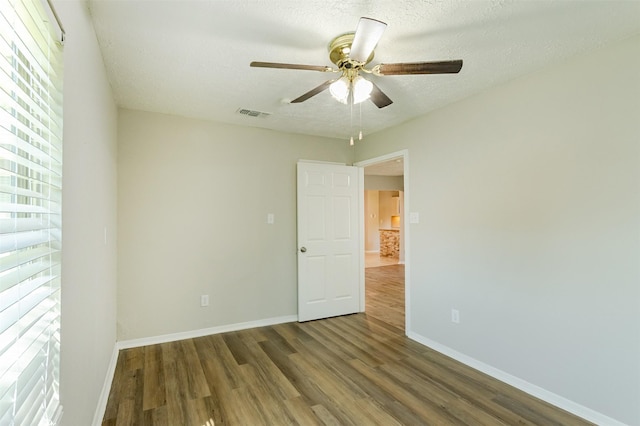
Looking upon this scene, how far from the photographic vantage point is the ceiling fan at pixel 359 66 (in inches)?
61.6

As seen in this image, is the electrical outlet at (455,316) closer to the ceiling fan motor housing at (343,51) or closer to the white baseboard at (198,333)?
the white baseboard at (198,333)

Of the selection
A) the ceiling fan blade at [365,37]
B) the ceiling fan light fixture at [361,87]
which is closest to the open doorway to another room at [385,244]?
the ceiling fan light fixture at [361,87]

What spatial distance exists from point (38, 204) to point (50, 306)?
1.13ft

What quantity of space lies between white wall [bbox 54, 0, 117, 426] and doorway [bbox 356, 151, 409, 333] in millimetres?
2864

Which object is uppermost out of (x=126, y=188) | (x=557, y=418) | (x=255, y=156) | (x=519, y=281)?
(x=255, y=156)

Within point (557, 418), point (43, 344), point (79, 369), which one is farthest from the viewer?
point (557, 418)

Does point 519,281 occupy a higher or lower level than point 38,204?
lower

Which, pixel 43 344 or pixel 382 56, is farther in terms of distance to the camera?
pixel 382 56

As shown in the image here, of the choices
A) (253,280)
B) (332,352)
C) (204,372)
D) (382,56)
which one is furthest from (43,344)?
(253,280)

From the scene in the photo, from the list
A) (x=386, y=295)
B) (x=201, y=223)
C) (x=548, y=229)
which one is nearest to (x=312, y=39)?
(x=548, y=229)

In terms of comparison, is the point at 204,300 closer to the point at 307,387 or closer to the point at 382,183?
the point at 307,387

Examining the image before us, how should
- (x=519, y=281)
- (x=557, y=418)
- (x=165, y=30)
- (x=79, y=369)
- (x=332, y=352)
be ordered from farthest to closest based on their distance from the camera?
(x=332, y=352), (x=519, y=281), (x=557, y=418), (x=165, y=30), (x=79, y=369)

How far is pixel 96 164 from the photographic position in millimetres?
1969

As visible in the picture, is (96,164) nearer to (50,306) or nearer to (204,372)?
(50,306)
